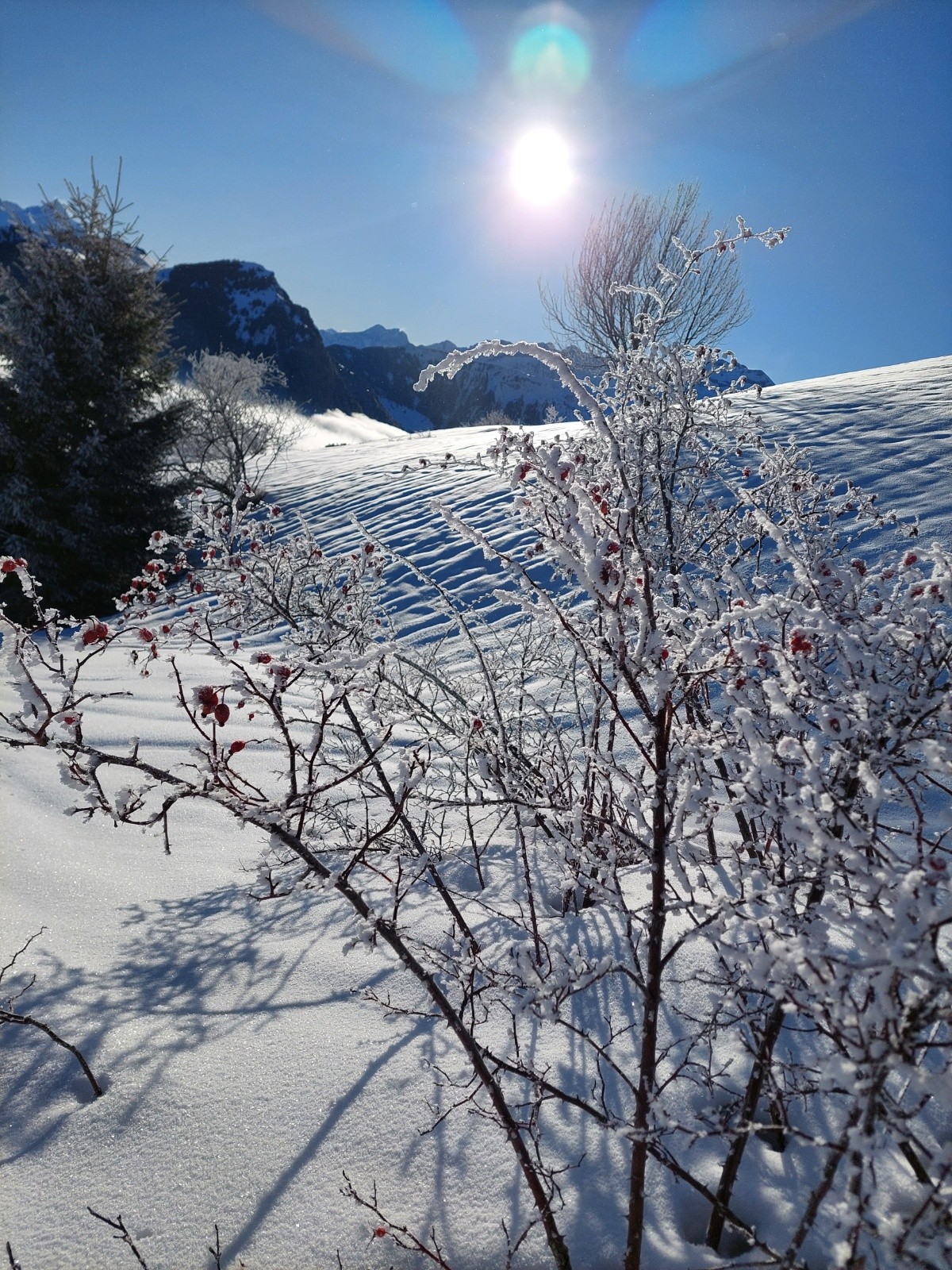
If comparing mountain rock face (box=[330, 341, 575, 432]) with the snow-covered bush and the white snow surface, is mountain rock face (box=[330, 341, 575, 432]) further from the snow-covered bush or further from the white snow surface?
the snow-covered bush

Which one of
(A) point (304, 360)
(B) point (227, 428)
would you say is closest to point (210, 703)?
(B) point (227, 428)

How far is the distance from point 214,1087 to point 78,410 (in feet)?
37.4

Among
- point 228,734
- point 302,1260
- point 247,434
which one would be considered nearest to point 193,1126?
point 302,1260

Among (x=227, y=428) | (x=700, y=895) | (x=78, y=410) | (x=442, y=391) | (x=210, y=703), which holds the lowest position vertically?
(x=700, y=895)

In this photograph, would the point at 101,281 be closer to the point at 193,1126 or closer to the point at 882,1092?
the point at 193,1126

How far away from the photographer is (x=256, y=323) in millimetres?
82375

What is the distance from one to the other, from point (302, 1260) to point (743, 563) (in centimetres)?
361

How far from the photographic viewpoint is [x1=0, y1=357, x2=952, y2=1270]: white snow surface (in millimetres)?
1324

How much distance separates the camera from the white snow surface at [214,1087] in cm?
132

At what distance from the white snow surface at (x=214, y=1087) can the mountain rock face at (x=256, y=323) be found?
8139 cm

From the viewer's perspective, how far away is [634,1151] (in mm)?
1043

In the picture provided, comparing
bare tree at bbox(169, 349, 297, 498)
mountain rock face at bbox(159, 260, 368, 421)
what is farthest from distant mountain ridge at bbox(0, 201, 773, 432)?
bare tree at bbox(169, 349, 297, 498)

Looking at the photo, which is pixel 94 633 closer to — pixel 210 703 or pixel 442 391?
pixel 210 703

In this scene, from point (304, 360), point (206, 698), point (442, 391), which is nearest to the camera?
point (206, 698)
